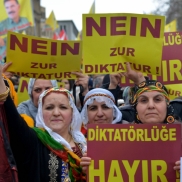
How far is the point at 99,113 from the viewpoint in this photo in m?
3.81

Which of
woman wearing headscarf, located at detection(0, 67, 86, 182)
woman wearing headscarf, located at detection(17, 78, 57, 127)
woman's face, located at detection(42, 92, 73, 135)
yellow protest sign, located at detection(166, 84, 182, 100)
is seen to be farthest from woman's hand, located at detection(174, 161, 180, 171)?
woman wearing headscarf, located at detection(17, 78, 57, 127)

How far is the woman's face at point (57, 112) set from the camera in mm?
3297

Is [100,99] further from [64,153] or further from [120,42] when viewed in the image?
[64,153]

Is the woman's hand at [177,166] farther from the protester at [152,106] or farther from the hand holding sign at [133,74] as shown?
the hand holding sign at [133,74]

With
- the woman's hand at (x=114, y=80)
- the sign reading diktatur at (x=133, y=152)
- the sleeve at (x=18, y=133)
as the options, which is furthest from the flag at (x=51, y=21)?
the sign reading diktatur at (x=133, y=152)

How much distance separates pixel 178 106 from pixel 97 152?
1766mm

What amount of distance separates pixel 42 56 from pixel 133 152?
6.16 ft

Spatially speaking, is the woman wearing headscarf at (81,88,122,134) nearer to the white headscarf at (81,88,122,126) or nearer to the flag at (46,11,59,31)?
the white headscarf at (81,88,122,126)

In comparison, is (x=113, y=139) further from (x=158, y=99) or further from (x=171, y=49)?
(x=171, y=49)

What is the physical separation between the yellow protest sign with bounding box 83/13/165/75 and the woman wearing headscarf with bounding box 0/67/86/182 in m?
0.71

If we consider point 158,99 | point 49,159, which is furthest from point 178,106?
point 49,159

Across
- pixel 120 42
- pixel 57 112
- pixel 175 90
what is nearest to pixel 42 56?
pixel 120 42

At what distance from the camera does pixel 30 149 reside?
3.04 m

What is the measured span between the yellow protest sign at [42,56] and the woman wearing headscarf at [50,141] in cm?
107
